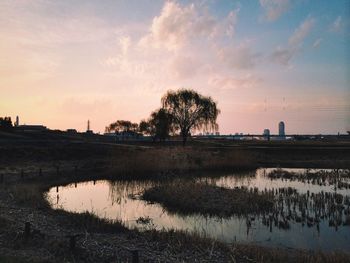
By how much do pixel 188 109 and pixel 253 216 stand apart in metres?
46.2

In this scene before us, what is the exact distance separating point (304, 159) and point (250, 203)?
34655mm

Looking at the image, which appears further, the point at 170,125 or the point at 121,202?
the point at 170,125

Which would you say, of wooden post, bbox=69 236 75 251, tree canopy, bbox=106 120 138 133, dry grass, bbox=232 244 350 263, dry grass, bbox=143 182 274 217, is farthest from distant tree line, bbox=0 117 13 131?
dry grass, bbox=232 244 350 263

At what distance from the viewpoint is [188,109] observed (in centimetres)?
6316

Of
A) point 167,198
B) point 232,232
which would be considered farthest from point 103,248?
point 167,198

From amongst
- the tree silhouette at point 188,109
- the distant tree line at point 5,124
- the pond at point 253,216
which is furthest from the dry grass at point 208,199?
the distant tree line at point 5,124

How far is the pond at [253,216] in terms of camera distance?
14125 mm

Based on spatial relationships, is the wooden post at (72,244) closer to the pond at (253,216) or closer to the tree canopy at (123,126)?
the pond at (253,216)

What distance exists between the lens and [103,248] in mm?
11125

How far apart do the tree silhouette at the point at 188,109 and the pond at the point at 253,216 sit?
3526 cm

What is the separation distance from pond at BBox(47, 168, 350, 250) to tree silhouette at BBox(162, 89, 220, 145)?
3526 centimetres

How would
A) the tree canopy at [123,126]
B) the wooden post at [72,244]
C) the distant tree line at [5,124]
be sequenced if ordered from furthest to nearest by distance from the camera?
the tree canopy at [123,126] → the distant tree line at [5,124] → the wooden post at [72,244]

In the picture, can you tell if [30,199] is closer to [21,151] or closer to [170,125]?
[21,151]

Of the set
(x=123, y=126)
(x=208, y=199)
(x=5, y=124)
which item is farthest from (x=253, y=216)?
(x=123, y=126)
